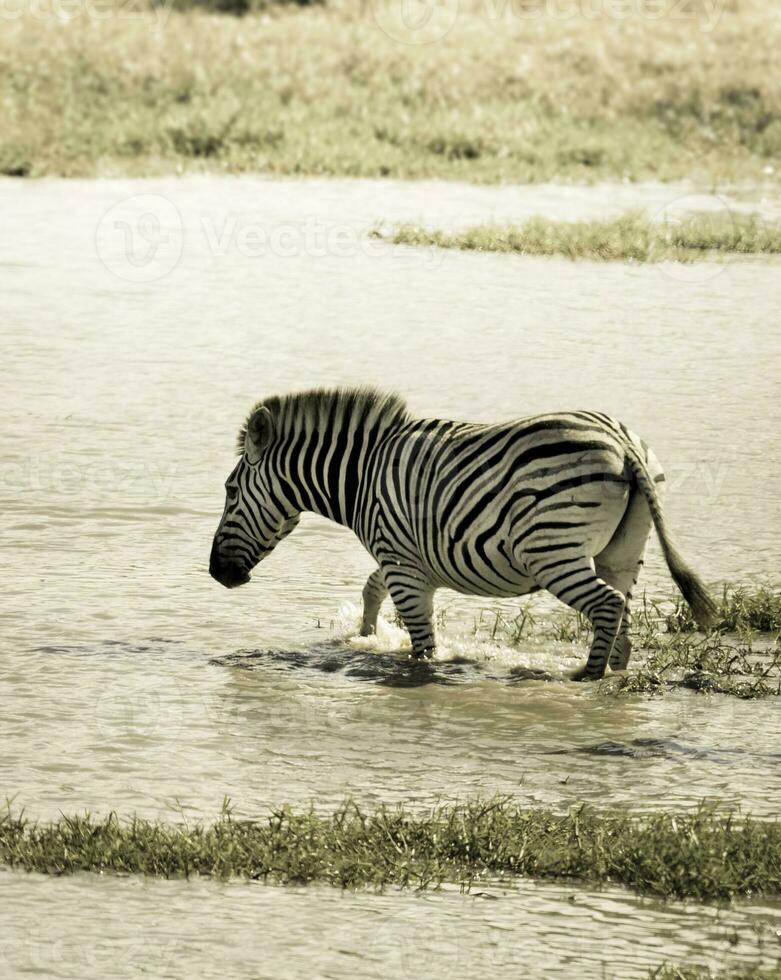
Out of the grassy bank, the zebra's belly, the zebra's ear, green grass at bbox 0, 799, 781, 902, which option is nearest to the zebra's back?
the zebra's belly

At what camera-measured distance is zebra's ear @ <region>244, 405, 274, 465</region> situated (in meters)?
8.61

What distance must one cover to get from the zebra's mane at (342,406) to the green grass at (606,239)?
11677 mm

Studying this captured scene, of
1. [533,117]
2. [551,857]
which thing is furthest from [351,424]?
[533,117]

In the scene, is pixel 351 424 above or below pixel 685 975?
above

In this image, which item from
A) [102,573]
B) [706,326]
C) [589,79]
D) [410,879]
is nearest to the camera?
[410,879]

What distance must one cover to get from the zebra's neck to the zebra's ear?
0.23ft

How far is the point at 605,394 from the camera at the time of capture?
46.0 feet

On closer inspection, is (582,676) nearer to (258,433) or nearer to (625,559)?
(625,559)

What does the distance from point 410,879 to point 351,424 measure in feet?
10.4

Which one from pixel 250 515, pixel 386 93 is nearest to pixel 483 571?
pixel 250 515

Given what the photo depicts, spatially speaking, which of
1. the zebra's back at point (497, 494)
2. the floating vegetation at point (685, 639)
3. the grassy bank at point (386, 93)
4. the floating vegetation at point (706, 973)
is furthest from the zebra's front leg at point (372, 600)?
the grassy bank at point (386, 93)

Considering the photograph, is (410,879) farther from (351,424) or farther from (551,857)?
(351,424)

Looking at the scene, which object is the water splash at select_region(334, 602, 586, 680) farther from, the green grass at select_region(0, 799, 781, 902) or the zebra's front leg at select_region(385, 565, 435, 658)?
the green grass at select_region(0, 799, 781, 902)

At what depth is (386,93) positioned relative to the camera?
29453 mm
